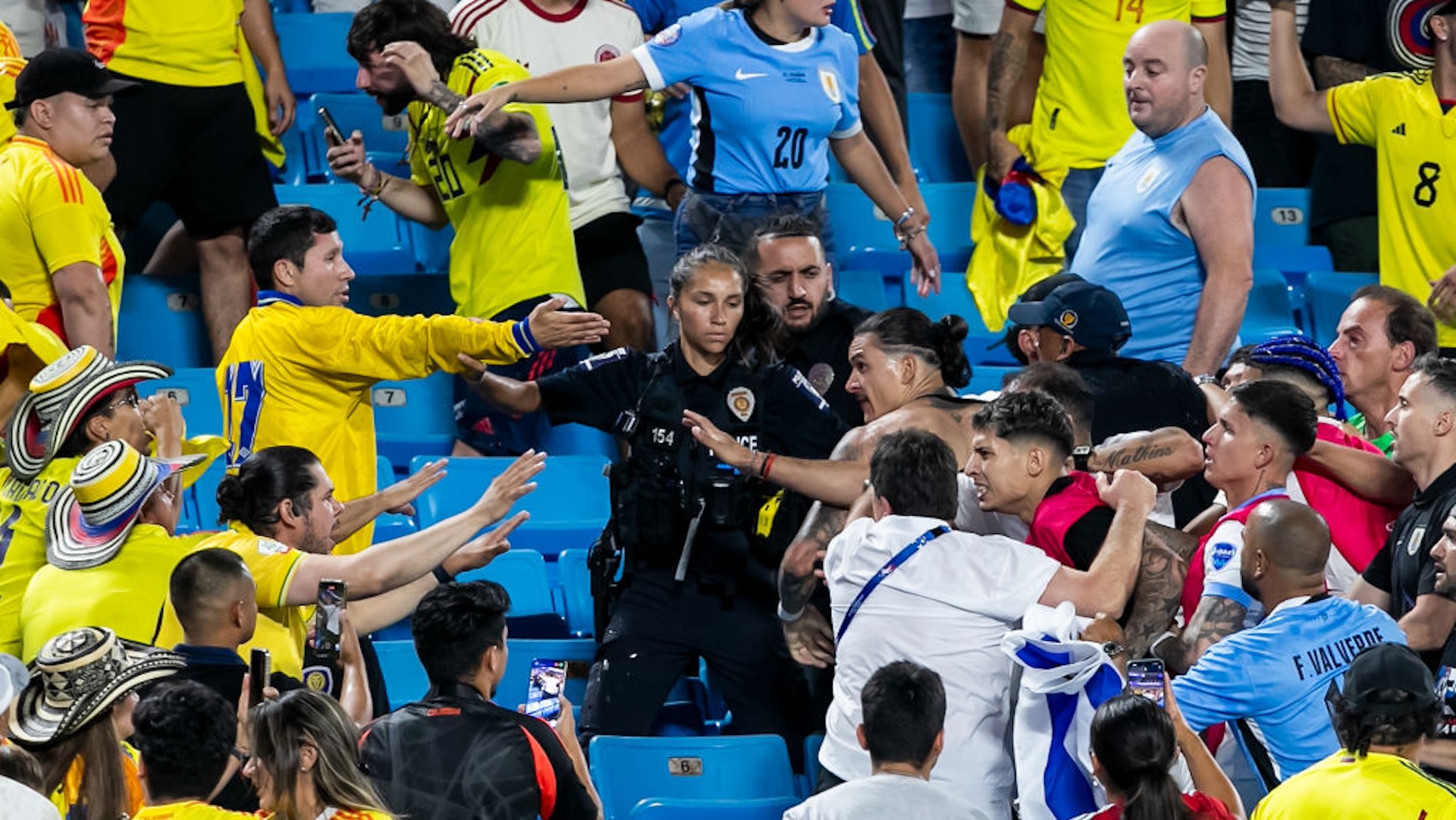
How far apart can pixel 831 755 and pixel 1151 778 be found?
4.29 ft

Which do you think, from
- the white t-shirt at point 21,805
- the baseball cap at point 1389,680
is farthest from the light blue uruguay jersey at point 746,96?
the white t-shirt at point 21,805

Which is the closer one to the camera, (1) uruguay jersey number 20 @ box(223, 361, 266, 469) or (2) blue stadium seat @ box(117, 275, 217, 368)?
(1) uruguay jersey number 20 @ box(223, 361, 266, 469)

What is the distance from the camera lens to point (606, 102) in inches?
351

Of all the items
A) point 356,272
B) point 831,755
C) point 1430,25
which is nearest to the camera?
point 831,755

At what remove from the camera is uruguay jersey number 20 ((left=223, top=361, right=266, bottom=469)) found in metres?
7.08

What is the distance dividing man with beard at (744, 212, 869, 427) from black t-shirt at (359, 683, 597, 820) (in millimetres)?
2587

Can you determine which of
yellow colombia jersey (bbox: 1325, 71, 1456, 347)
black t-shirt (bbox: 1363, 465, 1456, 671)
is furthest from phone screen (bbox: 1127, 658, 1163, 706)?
yellow colombia jersey (bbox: 1325, 71, 1456, 347)

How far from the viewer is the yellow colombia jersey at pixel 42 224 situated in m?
7.30

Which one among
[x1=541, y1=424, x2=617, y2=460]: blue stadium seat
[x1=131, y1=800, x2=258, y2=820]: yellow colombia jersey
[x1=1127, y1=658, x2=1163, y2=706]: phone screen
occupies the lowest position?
[x1=541, y1=424, x2=617, y2=460]: blue stadium seat

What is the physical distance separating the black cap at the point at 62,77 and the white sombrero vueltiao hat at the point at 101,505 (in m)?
2.13

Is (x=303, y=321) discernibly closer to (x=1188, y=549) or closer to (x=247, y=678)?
(x=247, y=678)

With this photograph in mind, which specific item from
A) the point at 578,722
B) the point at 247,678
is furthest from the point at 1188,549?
the point at 247,678

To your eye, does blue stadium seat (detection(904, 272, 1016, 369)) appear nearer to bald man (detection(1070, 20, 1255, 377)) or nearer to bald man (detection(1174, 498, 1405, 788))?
bald man (detection(1070, 20, 1255, 377))

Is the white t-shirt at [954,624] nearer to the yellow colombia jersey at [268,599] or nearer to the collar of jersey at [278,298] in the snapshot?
the yellow colombia jersey at [268,599]
